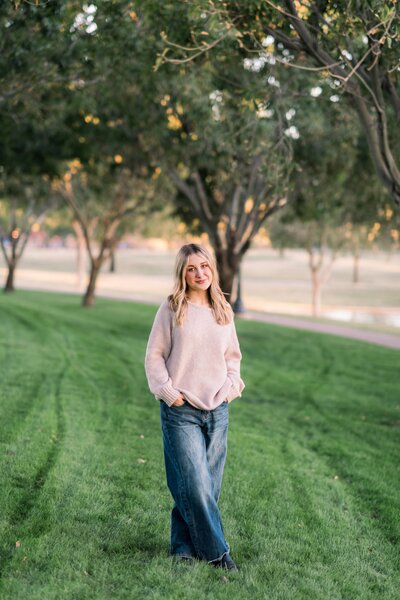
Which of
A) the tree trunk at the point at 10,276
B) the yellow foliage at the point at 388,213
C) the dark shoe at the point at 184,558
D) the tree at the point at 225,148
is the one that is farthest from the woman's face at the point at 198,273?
the tree trunk at the point at 10,276

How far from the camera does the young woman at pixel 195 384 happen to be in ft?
14.5

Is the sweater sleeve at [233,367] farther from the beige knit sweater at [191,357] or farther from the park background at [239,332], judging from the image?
the park background at [239,332]

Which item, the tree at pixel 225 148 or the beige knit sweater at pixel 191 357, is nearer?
the beige knit sweater at pixel 191 357

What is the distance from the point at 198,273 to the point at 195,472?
1.20 metres

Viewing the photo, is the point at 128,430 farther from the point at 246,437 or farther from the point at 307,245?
the point at 307,245

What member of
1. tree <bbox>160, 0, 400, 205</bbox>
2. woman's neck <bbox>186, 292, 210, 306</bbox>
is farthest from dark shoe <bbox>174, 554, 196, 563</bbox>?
tree <bbox>160, 0, 400, 205</bbox>

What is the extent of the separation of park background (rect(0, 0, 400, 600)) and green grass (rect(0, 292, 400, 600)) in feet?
0.08

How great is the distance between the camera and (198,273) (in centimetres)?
452

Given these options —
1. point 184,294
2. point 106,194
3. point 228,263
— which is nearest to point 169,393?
point 184,294

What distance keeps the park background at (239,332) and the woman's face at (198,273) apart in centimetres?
174

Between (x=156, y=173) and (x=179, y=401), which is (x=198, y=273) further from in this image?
(x=156, y=173)

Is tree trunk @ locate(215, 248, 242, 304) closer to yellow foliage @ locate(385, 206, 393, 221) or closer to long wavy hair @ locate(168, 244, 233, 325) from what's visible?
yellow foliage @ locate(385, 206, 393, 221)

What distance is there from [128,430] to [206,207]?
12137mm

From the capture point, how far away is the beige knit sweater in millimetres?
4457
